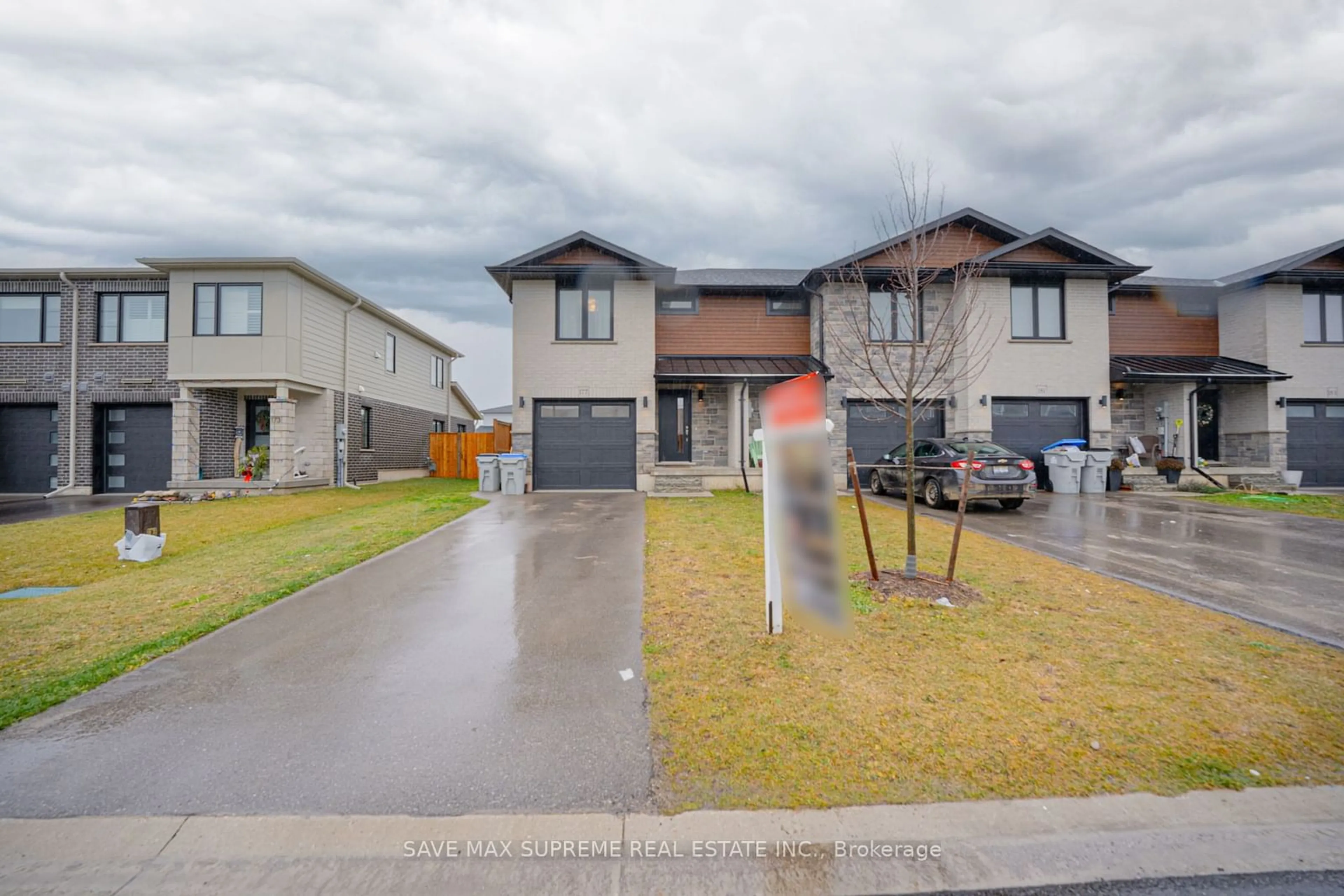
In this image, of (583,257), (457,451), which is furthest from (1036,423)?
(457,451)

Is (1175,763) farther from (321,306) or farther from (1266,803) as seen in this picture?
(321,306)

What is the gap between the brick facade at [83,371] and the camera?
16188 millimetres

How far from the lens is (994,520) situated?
10508mm

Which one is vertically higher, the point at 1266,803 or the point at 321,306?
the point at 321,306

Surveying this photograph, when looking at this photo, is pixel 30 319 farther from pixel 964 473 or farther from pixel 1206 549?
pixel 1206 549

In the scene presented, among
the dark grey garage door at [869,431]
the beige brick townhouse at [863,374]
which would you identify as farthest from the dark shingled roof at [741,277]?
the dark grey garage door at [869,431]

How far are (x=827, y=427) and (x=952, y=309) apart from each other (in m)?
14.7

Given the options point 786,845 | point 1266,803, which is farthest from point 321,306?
point 1266,803

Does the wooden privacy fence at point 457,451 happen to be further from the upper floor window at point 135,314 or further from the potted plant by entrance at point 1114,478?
the potted plant by entrance at point 1114,478

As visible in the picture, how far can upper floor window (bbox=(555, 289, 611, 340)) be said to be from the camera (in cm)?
1558

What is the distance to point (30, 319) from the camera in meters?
16.4

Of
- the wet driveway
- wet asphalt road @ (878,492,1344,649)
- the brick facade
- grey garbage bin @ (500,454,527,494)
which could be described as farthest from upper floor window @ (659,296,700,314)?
the brick facade

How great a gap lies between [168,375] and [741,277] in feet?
55.0

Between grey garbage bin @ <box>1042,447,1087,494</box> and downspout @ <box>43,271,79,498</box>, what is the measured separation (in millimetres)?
27247
